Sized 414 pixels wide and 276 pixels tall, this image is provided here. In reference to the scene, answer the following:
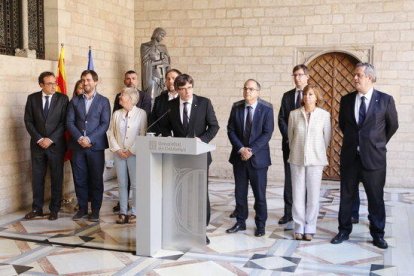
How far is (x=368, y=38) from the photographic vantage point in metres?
7.84

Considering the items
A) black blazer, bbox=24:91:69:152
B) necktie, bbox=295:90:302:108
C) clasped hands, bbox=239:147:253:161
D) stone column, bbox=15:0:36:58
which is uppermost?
stone column, bbox=15:0:36:58

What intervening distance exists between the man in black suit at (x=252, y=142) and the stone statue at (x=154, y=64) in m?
3.07

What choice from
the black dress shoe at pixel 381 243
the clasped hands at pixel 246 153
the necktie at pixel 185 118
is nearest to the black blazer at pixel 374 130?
the black dress shoe at pixel 381 243

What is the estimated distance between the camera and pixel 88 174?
5.69 meters

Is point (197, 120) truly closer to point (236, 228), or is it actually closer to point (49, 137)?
point (236, 228)

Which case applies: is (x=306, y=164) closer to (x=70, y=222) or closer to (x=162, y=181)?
(x=162, y=181)

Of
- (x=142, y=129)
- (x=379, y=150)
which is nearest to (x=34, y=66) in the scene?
(x=142, y=129)

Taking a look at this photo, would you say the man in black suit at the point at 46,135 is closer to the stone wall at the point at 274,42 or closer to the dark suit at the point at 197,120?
the dark suit at the point at 197,120

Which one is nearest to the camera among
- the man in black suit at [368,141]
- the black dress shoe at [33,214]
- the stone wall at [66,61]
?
the man in black suit at [368,141]

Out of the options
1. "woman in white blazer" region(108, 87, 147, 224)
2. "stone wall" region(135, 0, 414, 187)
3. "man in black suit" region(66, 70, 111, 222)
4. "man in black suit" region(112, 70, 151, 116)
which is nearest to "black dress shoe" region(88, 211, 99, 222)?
"man in black suit" region(66, 70, 111, 222)

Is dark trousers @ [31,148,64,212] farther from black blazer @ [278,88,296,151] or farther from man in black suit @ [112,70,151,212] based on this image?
black blazer @ [278,88,296,151]

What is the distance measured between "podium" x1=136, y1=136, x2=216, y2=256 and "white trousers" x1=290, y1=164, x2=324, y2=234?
38.1 inches

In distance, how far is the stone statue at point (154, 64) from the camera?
25.7 ft

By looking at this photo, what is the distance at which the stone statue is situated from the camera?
7.84 metres
